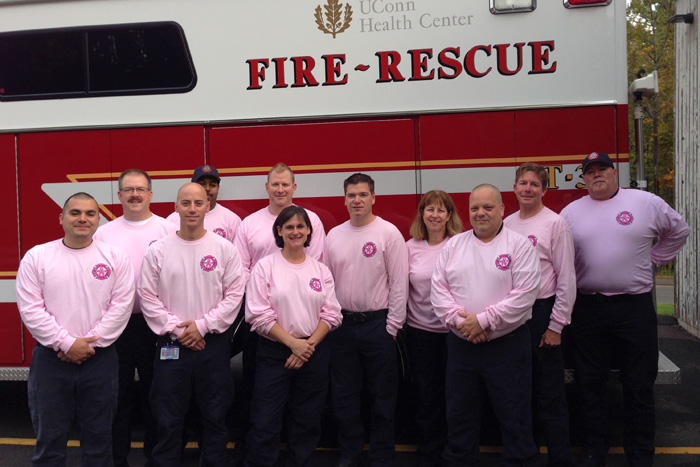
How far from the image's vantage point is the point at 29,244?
492 cm

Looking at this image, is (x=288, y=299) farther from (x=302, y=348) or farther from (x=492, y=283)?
(x=492, y=283)

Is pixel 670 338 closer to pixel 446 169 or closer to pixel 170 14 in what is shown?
pixel 446 169

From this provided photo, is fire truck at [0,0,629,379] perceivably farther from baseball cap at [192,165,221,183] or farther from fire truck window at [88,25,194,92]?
baseball cap at [192,165,221,183]

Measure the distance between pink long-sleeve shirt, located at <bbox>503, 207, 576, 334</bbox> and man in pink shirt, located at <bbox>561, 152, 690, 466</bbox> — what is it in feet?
0.79

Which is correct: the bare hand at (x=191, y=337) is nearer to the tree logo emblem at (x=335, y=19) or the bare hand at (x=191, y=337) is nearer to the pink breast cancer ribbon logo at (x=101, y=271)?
the pink breast cancer ribbon logo at (x=101, y=271)

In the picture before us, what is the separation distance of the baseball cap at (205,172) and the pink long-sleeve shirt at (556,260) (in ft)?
7.35

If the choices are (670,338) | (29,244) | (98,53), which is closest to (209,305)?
(29,244)

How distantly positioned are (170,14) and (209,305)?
2338 mm

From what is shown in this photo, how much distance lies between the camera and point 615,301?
165 inches

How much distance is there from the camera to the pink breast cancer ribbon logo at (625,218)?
4184 mm

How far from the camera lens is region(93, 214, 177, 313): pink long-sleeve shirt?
4.19 metres

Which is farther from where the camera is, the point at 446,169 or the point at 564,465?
the point at 446,169

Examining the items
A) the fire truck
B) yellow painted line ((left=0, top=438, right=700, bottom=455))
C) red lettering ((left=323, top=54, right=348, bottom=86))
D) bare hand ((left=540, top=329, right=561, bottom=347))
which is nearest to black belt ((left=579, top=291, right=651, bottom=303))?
bare hand ((left=540, top=329, right=561, bottom=347))

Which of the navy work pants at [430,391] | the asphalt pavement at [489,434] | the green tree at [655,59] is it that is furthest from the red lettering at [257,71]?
the green tree at [655,59]
